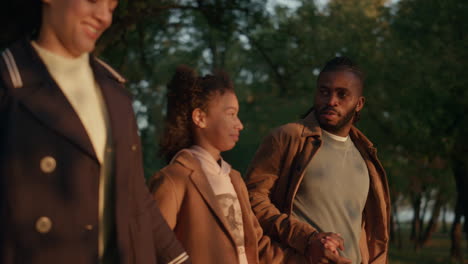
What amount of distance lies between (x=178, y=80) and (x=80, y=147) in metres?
1.85

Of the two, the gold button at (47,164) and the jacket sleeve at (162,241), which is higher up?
the gold button at (47,164)

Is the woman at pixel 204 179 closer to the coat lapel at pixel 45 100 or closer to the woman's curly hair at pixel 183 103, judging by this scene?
the woman's curly hair at pixel 183 103

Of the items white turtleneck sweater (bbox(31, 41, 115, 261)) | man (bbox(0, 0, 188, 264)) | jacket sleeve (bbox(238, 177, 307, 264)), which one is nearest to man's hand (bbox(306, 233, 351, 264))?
jacket sleeve (bbox(238, 177, 307, 264))

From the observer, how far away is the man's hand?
14.2 ft

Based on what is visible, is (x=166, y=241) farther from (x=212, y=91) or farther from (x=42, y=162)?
(x=212, y=91)

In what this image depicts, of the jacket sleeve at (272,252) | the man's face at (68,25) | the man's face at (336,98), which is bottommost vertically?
the jacket sleeve at (272,252)

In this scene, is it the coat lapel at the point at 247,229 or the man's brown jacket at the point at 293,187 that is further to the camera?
the man's brown jacket at the point at 293,187

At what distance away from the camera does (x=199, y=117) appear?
4160 mm

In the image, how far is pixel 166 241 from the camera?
2.82 m

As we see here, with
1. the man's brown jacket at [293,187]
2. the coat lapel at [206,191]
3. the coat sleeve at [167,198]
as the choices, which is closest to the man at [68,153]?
the coat sleeve at [167,198]

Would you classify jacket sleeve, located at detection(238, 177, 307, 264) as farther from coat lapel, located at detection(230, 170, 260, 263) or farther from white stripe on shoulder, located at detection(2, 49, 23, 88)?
white stripe on shoulder, located at detection(2, 49, 23, 88)

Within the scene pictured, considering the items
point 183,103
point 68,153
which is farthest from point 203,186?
point 68,153

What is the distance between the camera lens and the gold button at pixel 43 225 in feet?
7.65

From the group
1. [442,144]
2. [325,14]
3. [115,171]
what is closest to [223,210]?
[115,171]
